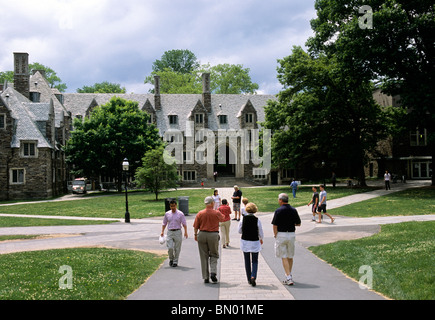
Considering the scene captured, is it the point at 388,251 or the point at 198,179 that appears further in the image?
the point at 198,179

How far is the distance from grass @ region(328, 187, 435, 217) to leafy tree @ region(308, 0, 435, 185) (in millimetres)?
5616

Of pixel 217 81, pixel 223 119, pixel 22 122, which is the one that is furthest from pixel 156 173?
pixel 217 81

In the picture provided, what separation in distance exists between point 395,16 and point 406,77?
19.5 feet

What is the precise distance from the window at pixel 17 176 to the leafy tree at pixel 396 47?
35788 millimetres

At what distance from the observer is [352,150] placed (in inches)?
1567

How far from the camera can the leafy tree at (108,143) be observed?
1785 inches

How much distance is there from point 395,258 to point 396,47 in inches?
1006

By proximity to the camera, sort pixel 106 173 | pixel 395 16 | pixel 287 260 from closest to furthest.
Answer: pixel 287 260
pixel 395 16
pixel 106 173

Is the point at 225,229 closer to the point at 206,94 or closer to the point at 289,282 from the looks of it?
the point at 289,282

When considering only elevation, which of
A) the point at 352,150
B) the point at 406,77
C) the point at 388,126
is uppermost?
the point at 406,77

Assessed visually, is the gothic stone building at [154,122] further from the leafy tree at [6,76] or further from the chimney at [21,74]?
the leafy tree at [6,76]
